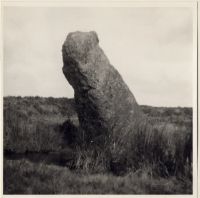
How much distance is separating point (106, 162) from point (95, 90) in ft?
3.69

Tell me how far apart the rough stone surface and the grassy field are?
7.8 inches

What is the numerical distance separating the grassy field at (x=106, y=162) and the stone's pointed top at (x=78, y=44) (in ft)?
4.28

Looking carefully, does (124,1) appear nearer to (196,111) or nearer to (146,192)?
(196,111)

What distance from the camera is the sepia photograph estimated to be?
24.1ft

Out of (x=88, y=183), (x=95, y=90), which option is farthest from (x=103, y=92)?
(x=88, y=183)

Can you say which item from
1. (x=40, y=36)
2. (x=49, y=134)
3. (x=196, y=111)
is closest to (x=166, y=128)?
(x=196, y=111)

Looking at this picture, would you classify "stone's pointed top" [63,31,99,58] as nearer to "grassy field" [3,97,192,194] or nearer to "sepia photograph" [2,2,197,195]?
"sepia photograph" [2,2,197,195]

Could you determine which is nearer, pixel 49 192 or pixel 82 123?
pixel 49 192

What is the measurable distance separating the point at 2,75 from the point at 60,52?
104cm

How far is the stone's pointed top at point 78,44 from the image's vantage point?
743cm

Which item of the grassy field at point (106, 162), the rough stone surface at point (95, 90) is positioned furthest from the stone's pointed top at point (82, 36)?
the grassy field at point (106, 162)

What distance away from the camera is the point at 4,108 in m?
7.69

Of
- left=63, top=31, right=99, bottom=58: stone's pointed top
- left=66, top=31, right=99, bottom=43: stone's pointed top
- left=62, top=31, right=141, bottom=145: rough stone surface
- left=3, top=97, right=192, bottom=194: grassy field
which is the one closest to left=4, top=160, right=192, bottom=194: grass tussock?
left=3, top=97, right=192, bottom=194: grassy field

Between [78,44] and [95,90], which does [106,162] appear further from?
[78,44]
